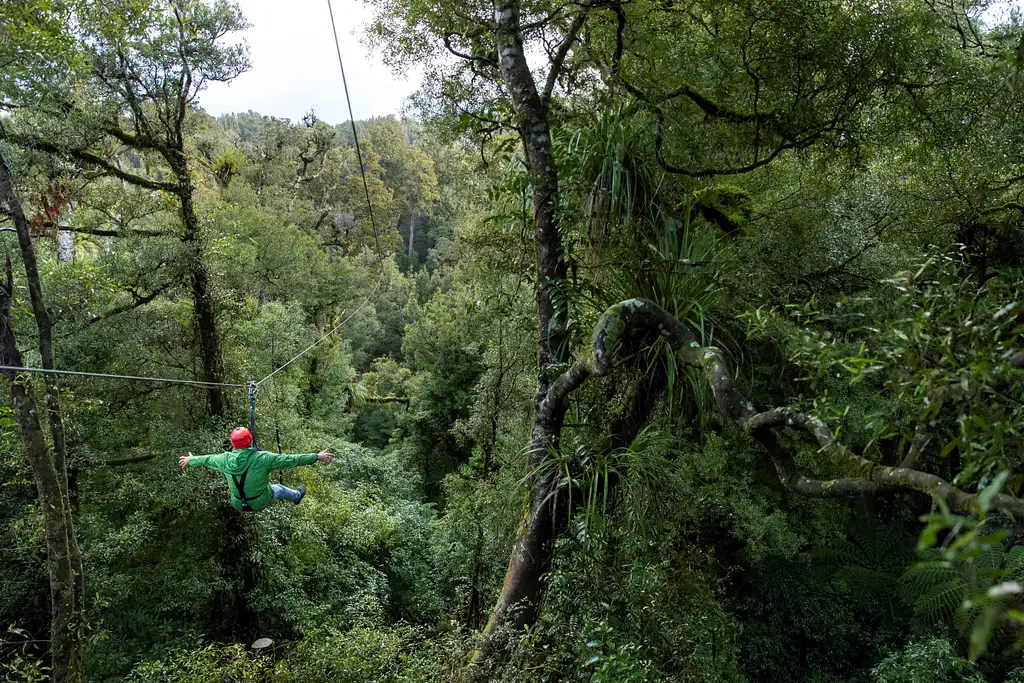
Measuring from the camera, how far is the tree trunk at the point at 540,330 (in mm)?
4047

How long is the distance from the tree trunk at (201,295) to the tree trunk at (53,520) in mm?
3283

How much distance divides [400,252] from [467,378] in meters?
23.2

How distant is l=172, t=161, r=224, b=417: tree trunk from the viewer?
341 inches

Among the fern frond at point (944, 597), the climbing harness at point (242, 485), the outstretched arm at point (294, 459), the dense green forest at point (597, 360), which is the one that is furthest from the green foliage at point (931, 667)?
the climbing harness at point (242, 485)

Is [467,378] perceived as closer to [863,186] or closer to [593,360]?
[863,186]

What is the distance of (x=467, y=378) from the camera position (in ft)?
52.4

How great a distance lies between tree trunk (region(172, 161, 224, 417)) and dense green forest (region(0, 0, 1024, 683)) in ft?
0.18

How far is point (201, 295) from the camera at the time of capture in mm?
9062

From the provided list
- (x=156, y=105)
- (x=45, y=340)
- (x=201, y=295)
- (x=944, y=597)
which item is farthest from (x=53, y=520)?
(x=944, y=597)

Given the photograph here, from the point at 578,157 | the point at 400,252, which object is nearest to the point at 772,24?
the point at 578,157

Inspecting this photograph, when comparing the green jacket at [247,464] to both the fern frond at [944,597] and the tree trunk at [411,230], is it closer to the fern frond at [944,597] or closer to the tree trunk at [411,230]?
the fern frond at [944,597]

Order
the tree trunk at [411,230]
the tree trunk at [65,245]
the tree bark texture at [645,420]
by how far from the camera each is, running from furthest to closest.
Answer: the tree trunk at [411,230]
the tree trunk at [65,245]
the tree bark texture at [645,420]

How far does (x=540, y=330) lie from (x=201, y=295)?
6683mm

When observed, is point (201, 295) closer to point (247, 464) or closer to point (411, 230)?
point (247, 464)
